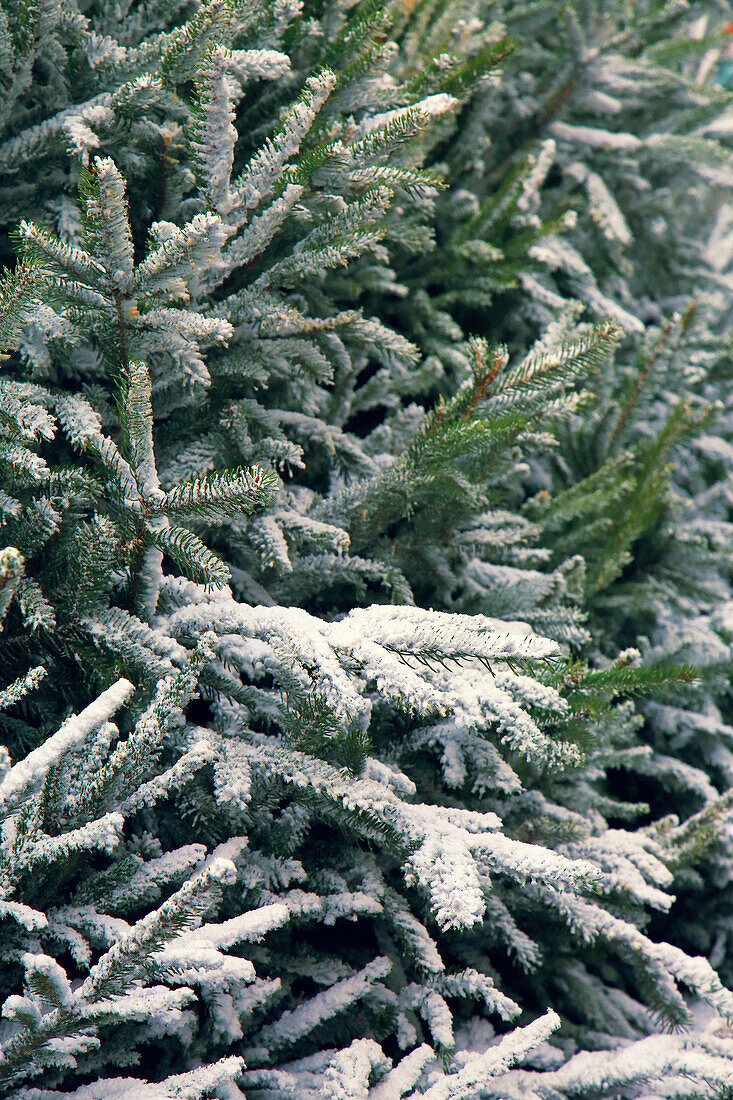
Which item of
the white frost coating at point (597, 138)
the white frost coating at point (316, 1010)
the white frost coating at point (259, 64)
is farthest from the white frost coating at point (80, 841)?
the white frost coating at point (597, 138)

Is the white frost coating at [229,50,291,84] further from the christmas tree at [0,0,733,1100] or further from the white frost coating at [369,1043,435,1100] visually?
the white frost coating at [369,1043,435,1100]

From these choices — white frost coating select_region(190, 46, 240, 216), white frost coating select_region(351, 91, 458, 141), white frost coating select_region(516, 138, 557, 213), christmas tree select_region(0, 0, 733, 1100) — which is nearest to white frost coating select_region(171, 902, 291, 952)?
christmas tree select_region(0, 0, 733, 1100)

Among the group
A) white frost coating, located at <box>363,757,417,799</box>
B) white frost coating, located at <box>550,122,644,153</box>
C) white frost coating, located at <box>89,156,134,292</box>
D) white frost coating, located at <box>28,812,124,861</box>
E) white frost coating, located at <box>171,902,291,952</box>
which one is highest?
white frost coating, located at <box>550,122,644,153</box>

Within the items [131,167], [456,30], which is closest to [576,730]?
[131,167]

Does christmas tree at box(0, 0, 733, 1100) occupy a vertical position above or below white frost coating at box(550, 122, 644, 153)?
below

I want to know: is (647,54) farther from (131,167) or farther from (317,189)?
(131,167)

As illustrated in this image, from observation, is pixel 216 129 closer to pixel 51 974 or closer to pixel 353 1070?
pixel 51 974

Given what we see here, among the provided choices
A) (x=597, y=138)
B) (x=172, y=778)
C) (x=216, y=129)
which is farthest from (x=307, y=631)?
(x=597, y=138)
